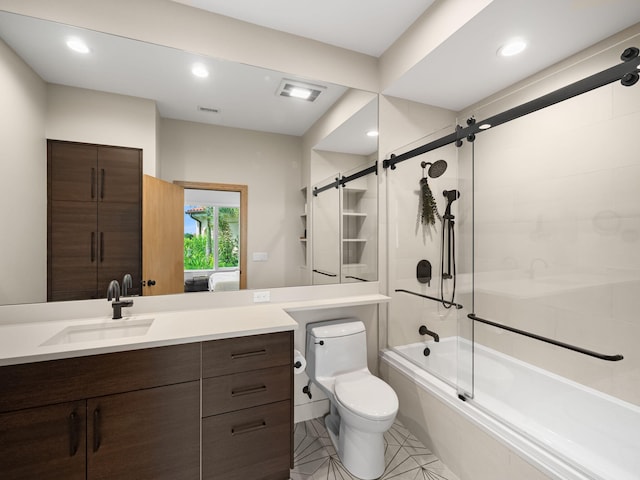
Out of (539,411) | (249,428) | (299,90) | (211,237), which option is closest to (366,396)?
(249,428)

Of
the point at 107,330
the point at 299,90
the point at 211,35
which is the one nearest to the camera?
the point at 107,330

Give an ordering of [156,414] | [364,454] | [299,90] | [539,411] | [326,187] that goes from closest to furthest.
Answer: [156,414], [364,454], [539,411], [299,90], [326,187]

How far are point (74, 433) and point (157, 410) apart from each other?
29 cm

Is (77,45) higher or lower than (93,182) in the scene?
higher

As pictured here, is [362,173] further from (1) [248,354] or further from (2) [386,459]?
(2) [386,459]

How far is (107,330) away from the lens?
1527 mm

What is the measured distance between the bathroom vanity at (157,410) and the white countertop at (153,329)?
0.01 metres

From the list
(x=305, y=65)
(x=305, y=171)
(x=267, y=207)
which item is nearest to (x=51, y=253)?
(x=267, y=207)

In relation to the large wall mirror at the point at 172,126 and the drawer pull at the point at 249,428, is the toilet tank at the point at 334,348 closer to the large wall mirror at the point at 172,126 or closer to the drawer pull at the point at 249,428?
the large wall mirror at the point at 172,126

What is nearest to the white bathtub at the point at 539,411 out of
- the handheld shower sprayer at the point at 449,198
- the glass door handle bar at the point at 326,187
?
the handheld shower sprayer at the point at 449,198

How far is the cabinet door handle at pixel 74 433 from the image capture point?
1.16 metres

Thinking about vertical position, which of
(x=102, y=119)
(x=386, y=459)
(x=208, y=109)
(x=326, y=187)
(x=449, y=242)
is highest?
(x=208, y=109)

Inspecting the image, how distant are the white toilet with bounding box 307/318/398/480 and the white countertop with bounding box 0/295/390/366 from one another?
0.94 ft

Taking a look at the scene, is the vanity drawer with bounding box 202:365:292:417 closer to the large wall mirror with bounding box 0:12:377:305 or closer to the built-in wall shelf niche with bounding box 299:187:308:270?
the large wall mirror with bounding box 0:12:377:305
